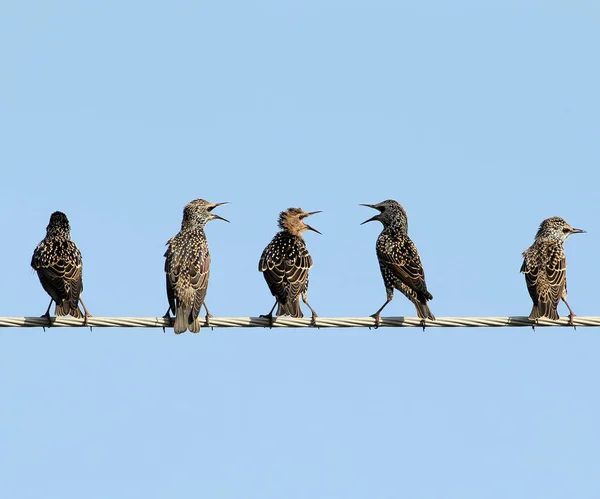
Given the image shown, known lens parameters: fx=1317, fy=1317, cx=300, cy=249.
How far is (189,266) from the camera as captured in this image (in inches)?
603

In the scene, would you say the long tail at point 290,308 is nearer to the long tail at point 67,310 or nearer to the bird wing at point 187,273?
the bird wing at point 187,273

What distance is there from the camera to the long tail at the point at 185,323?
1431 centimetres

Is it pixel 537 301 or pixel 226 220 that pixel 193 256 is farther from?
pixel 537 301

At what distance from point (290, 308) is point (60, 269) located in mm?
2727

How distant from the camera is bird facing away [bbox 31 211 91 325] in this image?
15031mm

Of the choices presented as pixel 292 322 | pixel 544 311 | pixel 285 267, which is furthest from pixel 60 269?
pixel 544 311

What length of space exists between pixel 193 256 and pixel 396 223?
306 centimetres

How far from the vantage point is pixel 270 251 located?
15789mm

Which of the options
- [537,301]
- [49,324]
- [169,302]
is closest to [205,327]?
[169,302]

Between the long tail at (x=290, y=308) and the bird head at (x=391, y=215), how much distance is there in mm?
A: 2528

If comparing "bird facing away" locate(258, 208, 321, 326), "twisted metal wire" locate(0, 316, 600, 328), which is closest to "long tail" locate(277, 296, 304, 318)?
"bird facing away" locate(258, 208, 321, 326)

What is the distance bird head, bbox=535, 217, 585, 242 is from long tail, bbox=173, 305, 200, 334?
16.2 ft

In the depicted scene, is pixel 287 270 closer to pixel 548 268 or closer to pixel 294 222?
pixel 294 222

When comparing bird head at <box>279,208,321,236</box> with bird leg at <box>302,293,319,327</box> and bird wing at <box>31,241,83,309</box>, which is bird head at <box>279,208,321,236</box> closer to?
bird leg at <box>302,293,319,327</box>
